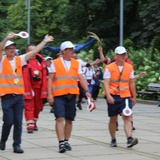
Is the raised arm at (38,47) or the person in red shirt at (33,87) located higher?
the raised arm at (38,47)

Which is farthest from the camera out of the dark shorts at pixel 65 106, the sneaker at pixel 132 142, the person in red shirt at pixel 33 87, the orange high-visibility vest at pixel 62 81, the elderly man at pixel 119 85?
the person in red shirt at pixel 33 87

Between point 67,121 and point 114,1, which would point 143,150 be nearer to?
point 67,121

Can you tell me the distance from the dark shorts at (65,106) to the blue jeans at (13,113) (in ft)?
2.15

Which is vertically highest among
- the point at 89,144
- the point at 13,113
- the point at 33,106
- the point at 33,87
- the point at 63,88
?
the point at 63,88

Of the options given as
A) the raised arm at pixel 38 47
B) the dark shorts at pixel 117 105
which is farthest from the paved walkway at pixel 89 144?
the raised arm at pixel 38 47

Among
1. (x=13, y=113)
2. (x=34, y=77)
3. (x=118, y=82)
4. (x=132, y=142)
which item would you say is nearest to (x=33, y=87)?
(x=34, y=77)

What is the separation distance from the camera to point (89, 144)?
1193 centimetres

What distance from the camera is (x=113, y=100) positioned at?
11.5m

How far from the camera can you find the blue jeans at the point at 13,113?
34.4 ft

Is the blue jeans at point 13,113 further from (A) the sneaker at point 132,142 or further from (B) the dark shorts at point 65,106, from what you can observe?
(A) the sneaker at point 132,142

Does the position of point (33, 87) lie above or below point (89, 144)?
above

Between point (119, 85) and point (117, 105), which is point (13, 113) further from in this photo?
point (119, 85)

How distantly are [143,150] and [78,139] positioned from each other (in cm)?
186

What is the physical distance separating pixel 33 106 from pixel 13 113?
11.4ft
